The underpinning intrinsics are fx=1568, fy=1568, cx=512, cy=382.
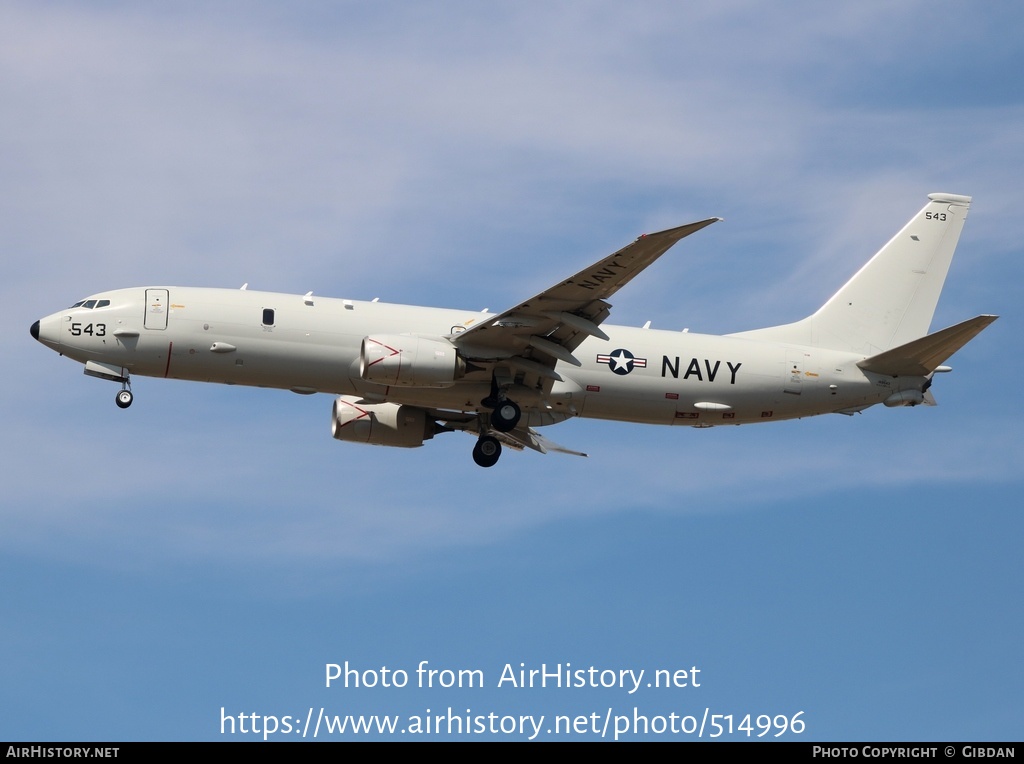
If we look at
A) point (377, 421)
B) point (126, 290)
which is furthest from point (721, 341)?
point (126, 290)

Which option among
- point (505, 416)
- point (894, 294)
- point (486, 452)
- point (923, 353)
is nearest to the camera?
point (505, 416)

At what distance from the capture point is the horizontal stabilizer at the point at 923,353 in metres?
51.1

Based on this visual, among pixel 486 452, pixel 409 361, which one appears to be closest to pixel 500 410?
pixel 486 452

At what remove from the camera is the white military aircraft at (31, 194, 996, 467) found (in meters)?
50.0

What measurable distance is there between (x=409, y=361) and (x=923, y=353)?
57.6ft

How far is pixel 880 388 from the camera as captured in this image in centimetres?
5441

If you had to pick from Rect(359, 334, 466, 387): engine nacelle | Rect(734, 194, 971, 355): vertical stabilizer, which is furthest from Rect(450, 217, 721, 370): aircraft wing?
Rect(734, 194, 971, 355): vertical stabilizer

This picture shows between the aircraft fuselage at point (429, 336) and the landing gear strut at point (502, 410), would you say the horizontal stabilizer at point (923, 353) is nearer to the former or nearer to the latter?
the aircraft fuselage at point (429, 336)

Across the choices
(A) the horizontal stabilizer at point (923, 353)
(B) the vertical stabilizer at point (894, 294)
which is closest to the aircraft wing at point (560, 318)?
(B) the vertical stabilizer at point (894, 294)

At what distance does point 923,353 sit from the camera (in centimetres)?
5312

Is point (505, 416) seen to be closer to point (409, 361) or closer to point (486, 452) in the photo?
point (486, 452)

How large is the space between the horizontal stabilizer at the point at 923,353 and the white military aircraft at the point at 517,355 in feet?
0.22

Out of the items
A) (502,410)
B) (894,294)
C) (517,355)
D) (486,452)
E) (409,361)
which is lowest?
(486,452)

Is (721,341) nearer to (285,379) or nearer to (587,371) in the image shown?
(587,371)
